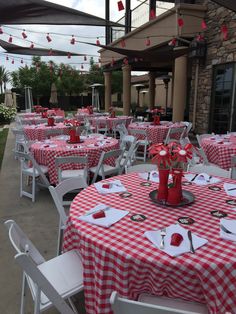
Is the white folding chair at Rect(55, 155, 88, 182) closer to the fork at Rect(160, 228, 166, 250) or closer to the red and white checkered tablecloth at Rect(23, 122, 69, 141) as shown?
the fork at Rect(160, 228, 166, 250)

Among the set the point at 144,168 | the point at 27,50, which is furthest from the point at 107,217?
the point at 27,50

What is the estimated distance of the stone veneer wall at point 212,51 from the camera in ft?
24.7

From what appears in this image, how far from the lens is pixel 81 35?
930 centimetres

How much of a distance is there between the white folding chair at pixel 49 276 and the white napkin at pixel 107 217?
365 mm

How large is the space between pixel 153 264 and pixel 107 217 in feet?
1.60

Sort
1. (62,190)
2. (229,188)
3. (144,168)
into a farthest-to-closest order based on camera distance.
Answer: (144,168)
(62,190)
(229,188)

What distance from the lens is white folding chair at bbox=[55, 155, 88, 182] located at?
3467 millimetres

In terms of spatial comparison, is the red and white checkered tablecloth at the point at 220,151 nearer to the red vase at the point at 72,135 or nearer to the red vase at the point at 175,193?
the red vase at the point at 72,135

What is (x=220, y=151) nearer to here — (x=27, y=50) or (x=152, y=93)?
(x=27, y=50)

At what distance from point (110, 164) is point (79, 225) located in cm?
286

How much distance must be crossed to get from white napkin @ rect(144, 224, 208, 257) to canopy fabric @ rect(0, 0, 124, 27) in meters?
5.00

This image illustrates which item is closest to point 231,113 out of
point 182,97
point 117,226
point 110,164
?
point 182,97

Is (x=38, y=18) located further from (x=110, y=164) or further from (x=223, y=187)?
(x=223, y=187)

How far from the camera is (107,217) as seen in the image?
1749mm
